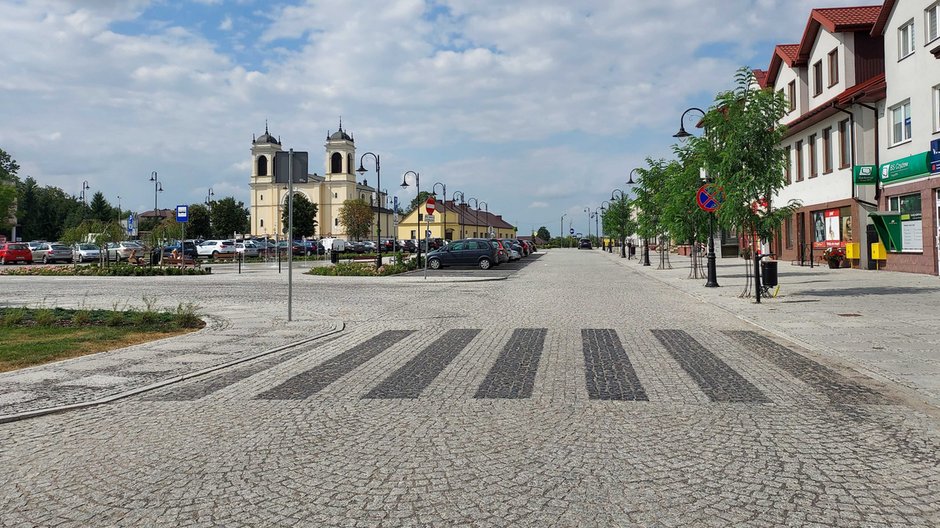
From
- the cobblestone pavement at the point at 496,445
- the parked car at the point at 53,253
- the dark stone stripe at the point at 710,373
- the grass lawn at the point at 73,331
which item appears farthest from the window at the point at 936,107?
the parked car at the point at 53,253

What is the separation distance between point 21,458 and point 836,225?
31416 millimetres

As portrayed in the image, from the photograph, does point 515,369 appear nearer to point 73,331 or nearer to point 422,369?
point 422,369

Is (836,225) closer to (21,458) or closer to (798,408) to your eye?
(798,408)

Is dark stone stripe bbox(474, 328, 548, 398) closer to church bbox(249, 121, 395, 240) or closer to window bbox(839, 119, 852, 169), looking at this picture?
window bbox(839, 119, 852, 169)

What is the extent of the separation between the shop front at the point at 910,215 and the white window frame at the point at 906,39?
3665mm

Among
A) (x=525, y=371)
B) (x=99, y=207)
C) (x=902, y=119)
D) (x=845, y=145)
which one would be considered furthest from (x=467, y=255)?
(x=99, y=207)

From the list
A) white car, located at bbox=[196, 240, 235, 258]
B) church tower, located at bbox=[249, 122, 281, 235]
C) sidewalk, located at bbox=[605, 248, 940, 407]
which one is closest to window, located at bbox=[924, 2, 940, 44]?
sidewalk, located at bbox=[605, 248, 940, 407]

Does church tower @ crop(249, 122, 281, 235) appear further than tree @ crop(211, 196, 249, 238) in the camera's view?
Yes

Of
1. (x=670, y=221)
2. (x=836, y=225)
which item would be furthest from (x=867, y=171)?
(x=670, y=221)

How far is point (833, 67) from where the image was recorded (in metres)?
31.1

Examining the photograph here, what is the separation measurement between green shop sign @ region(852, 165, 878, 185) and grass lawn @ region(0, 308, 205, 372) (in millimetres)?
23900

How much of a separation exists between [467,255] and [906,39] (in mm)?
20860

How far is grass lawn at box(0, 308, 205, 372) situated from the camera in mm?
9766

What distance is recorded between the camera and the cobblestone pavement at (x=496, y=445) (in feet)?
13.1
